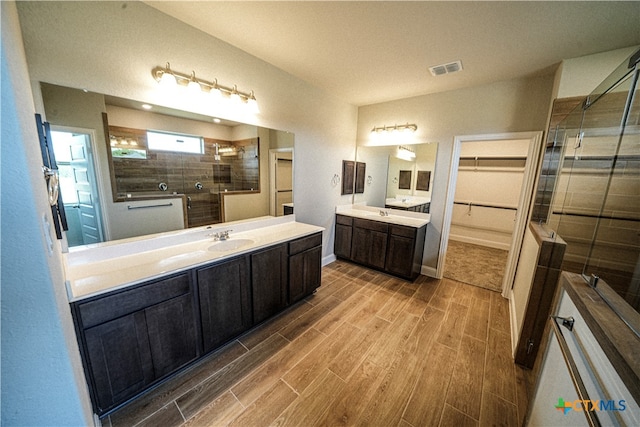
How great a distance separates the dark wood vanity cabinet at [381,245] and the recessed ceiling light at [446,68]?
1.85 m

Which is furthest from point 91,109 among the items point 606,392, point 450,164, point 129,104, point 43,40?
point 450,164

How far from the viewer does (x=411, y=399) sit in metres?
1.53

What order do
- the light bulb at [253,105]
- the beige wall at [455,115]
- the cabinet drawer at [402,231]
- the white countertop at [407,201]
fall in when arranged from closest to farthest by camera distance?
the light bulb at [253,105]
the beige wall at [455,115]
the cabinet drawer at [402,231]
the white countertop at [407,201]

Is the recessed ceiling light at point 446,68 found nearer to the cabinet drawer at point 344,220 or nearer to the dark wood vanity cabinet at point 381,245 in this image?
the dark wood vanity cabinet at point 381,245

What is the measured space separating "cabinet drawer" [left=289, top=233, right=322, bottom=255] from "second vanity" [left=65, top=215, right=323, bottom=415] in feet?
0.10

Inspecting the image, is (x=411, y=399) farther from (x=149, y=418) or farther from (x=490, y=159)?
(x=490, y=159)

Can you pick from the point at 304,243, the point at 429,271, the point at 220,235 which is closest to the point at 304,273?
the point at 304,243

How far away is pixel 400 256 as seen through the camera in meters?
3.13

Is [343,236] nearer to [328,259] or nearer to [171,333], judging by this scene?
[328,259]

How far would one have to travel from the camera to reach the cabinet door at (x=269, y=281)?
2.01 m

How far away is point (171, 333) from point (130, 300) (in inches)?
14.9

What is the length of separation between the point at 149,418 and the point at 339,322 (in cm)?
Answer: 157

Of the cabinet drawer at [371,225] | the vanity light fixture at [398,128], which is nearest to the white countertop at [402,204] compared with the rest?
the cabinet drawer at [371,225]

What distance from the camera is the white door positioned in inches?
54.6
